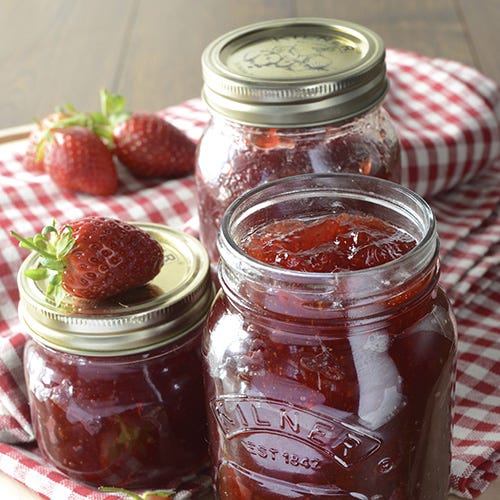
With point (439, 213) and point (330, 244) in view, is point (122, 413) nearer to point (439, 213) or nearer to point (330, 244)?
point (330, 244)

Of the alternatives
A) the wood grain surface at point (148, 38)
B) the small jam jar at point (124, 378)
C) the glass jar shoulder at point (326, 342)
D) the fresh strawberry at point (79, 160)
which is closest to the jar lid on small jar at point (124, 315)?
the small jam jar at point (124, 378)

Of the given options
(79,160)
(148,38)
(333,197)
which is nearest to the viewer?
(333,197)

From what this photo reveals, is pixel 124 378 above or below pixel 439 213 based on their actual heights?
above

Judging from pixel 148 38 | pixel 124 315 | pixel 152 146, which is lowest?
pixel 148 38

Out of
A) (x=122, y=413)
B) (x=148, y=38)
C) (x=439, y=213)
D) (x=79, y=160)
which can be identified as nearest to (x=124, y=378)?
(x=122, y=413)

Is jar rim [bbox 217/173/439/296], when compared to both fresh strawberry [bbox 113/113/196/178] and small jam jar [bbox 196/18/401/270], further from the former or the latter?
fresh strawberry [bbox 113/113/196/178]

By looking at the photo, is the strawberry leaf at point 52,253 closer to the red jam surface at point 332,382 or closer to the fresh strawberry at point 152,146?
the red jam surface at point 332,382

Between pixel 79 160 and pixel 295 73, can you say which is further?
pixel 79 160
